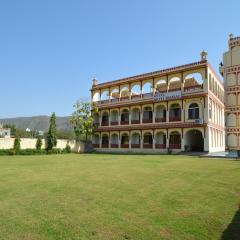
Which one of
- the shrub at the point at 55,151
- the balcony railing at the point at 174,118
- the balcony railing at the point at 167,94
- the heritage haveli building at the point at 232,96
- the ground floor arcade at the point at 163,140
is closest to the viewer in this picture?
the balcony railing at the point at 167,94

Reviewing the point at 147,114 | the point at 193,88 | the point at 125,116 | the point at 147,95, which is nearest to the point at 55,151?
the point at 125,116

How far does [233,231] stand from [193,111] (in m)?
31.3

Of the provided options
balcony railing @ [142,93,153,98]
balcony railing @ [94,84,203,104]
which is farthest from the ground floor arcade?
balcony railing @ [142,93,153,98]

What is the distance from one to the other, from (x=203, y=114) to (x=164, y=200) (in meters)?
28.4

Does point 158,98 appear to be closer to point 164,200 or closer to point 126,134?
point 126,134

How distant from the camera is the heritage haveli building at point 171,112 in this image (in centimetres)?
3494

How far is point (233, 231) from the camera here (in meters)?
5.47

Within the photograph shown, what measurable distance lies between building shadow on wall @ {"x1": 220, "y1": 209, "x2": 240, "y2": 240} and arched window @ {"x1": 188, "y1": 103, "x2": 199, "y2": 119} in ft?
99.0

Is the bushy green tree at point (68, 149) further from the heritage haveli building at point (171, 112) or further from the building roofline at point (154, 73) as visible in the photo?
the building roofline at point (154, 73)

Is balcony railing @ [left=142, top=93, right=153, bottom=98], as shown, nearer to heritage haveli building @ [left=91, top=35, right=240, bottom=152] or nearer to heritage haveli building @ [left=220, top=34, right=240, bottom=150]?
heritage haveli building @ [left=91, top=35, right=240, bottom=152]

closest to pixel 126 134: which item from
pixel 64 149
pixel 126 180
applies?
pixel 64 149

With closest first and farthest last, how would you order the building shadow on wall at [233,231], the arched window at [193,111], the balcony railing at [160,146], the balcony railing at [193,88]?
the building shadow on wall at [233,231]
the balcony railing at [193,88]
the arched window at [193,111]
the balcony railing at [160,146]

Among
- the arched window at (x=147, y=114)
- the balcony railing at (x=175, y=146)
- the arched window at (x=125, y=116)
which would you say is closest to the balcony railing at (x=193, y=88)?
the arched window at (x=147, y=114)

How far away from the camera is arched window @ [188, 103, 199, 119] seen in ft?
116
